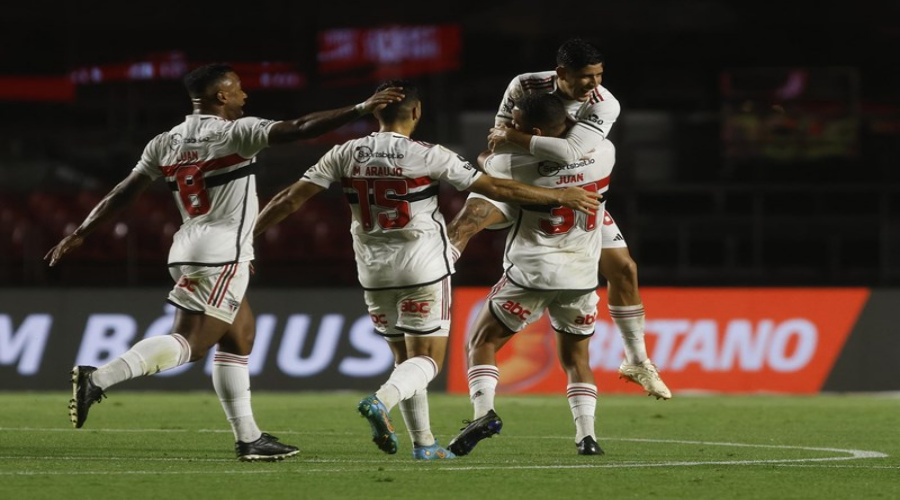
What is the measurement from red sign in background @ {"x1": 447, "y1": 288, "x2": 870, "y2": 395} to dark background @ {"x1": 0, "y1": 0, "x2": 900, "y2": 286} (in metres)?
1.06

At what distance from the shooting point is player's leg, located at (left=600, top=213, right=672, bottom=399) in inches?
355

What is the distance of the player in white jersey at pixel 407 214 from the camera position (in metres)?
7.47

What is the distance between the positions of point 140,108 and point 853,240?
31.9ft

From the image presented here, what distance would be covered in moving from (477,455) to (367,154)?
182 centimetres

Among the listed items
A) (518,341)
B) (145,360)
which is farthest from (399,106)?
(518,341)

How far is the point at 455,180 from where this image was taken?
7.45 m

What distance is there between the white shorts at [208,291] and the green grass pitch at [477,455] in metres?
0.76

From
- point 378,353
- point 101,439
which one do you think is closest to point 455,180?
point 101,439

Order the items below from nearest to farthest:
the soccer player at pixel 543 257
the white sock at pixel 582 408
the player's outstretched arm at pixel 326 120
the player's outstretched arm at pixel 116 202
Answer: the player's outstretched arm at pixel 326 120 → the player's outstretched arm at pixel 116 202 → the soccer player at pixel 543 257 → the white sock at pixel 582 408

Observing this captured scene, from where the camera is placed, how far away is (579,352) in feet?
27.6

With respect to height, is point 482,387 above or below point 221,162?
below

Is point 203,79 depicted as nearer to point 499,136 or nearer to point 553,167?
point 499,136

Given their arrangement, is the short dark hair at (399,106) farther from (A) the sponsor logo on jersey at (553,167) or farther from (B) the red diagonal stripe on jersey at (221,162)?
(A) the sponsor logo on jersey at (553,167)

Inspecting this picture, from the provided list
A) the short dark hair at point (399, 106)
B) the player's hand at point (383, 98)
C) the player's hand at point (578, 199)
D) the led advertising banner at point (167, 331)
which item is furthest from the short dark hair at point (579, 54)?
the led advertising banner at point (167, 331)
